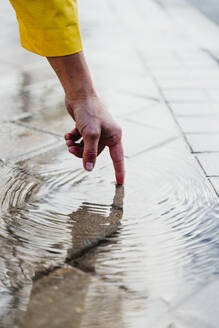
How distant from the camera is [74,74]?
1831 millimetres

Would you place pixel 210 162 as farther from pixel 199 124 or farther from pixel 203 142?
pixel 199 124

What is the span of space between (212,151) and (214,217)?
827 mm

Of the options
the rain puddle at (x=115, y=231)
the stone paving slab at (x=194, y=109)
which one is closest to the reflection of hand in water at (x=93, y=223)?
the rain puddle at (x=115, y=231)

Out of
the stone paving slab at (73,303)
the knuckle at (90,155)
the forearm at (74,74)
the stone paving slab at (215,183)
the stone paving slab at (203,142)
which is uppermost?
the forearm at (74,74)

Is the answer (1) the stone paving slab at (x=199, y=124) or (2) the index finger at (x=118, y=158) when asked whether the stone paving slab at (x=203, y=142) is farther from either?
(2) the index finger at (x=118, y=158)

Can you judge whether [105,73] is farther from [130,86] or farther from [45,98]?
[45,98]

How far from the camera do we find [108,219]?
2.21 m

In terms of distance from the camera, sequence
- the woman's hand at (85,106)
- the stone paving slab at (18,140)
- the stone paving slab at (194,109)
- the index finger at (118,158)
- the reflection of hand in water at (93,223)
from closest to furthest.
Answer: the woman's hand at (85,106) → the reflection of hand in water at (93,223) → the index finger at (118,158) → the stone paving slab at (18,140) → the stone paving slab at (194,109)

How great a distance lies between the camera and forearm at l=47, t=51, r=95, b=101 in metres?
1.74

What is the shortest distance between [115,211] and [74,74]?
0.73 m

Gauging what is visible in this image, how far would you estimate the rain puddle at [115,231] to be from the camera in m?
1.73

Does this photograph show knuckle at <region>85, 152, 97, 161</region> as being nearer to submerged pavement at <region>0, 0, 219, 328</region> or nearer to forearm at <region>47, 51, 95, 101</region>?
forearm at <region>47, 51, 95, 101</region>

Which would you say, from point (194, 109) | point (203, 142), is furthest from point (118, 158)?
point (194, 109)

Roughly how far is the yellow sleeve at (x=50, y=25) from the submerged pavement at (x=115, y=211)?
0.80m
